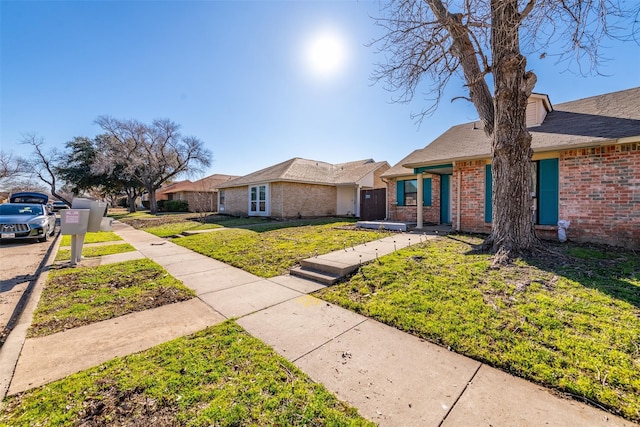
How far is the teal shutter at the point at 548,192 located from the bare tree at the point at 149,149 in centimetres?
2946

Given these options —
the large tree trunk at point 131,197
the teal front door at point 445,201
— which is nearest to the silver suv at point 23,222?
the teal front door at point 445,201

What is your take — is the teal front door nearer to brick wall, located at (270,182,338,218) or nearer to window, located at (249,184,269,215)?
brick wall, located at (270,182,338,218)

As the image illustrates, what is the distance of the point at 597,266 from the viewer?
5.12 metres

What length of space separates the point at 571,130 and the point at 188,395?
1167 cm

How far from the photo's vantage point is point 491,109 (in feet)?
22.9

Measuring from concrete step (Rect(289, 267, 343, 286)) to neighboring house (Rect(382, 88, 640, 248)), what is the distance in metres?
6.68

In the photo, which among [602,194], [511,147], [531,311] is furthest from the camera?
[602,194]

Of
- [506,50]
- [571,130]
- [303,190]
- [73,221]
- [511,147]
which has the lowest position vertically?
[73,221]

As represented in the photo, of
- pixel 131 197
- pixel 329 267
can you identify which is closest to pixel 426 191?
pixel 329 267

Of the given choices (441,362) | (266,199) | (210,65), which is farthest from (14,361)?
(266,199)

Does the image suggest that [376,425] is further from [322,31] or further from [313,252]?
[322,31]

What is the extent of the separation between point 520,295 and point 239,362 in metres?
3.93

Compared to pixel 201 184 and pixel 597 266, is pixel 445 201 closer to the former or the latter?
pixel 597 266

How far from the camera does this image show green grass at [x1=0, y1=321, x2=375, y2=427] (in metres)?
1.93
